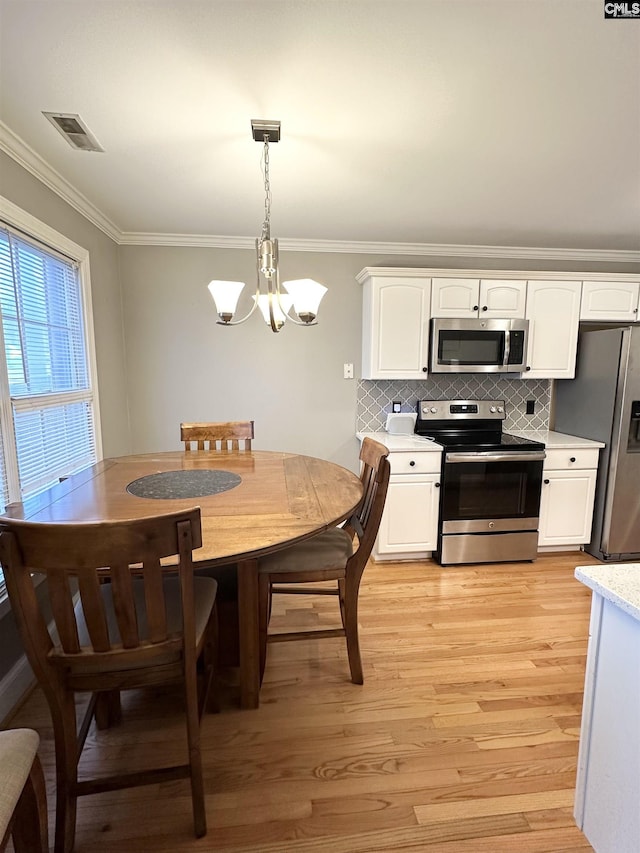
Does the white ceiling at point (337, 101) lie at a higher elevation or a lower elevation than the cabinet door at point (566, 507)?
higher

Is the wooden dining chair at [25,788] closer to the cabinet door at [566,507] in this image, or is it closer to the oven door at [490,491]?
the oven door at [490,491]

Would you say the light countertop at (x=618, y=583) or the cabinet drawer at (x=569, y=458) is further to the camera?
the cabinet drawer at (x=569, y=458)

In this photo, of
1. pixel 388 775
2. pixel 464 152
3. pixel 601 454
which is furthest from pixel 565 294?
pixel 388 775

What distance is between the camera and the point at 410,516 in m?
2.83

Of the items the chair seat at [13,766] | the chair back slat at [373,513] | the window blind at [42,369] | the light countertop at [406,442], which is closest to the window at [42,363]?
the window blind at [42,369]

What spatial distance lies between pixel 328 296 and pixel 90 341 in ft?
5.59

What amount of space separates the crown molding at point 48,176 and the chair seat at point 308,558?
2.04 metres

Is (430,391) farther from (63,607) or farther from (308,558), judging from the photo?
(63,607)

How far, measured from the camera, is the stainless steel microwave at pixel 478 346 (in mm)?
2906

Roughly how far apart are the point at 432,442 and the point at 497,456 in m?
0.44

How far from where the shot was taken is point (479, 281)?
2.93 meters

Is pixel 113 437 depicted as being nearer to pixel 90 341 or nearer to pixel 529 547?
pixel 90 341

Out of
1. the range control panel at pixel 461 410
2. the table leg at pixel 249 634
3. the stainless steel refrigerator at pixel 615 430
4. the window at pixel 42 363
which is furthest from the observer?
the range control panel at pixel 461 410

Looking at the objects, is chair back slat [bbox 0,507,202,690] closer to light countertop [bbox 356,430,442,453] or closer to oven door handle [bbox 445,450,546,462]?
light countertop [bbox 356,430,442,453]
